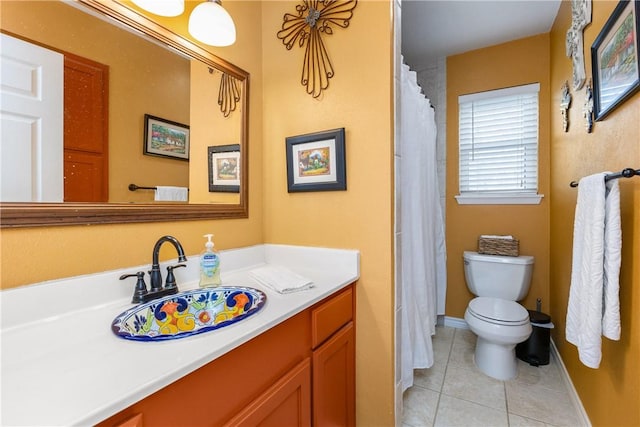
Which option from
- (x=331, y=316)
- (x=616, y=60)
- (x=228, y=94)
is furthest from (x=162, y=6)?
(x=616, y=60)

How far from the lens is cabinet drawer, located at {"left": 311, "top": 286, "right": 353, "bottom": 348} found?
0.99m

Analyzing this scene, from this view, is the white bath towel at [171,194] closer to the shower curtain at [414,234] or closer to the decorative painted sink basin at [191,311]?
the decorative painted sink basin at [191,311]

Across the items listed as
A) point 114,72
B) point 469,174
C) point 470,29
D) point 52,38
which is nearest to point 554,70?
point 470,29

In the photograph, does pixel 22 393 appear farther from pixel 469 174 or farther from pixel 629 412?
pixel 469 174

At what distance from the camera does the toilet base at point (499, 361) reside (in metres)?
1.76

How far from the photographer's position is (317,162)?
1330 mm

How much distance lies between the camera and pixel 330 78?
1301mm

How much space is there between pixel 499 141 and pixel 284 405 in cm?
Answer: 246

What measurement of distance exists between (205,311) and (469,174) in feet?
7.58

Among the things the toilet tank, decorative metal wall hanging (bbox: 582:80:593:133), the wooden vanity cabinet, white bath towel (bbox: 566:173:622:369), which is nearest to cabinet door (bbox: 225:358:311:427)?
the wooden vanity cabinet

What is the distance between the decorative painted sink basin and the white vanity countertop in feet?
0.16

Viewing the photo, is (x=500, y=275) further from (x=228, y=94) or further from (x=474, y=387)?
(x=228, y=94)

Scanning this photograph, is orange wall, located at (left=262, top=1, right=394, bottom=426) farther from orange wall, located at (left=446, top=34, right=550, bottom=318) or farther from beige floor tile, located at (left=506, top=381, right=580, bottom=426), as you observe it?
orange wall, located at (left=446, top=34, right=550, bottom=318)

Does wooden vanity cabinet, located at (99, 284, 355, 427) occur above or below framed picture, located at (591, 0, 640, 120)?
below
